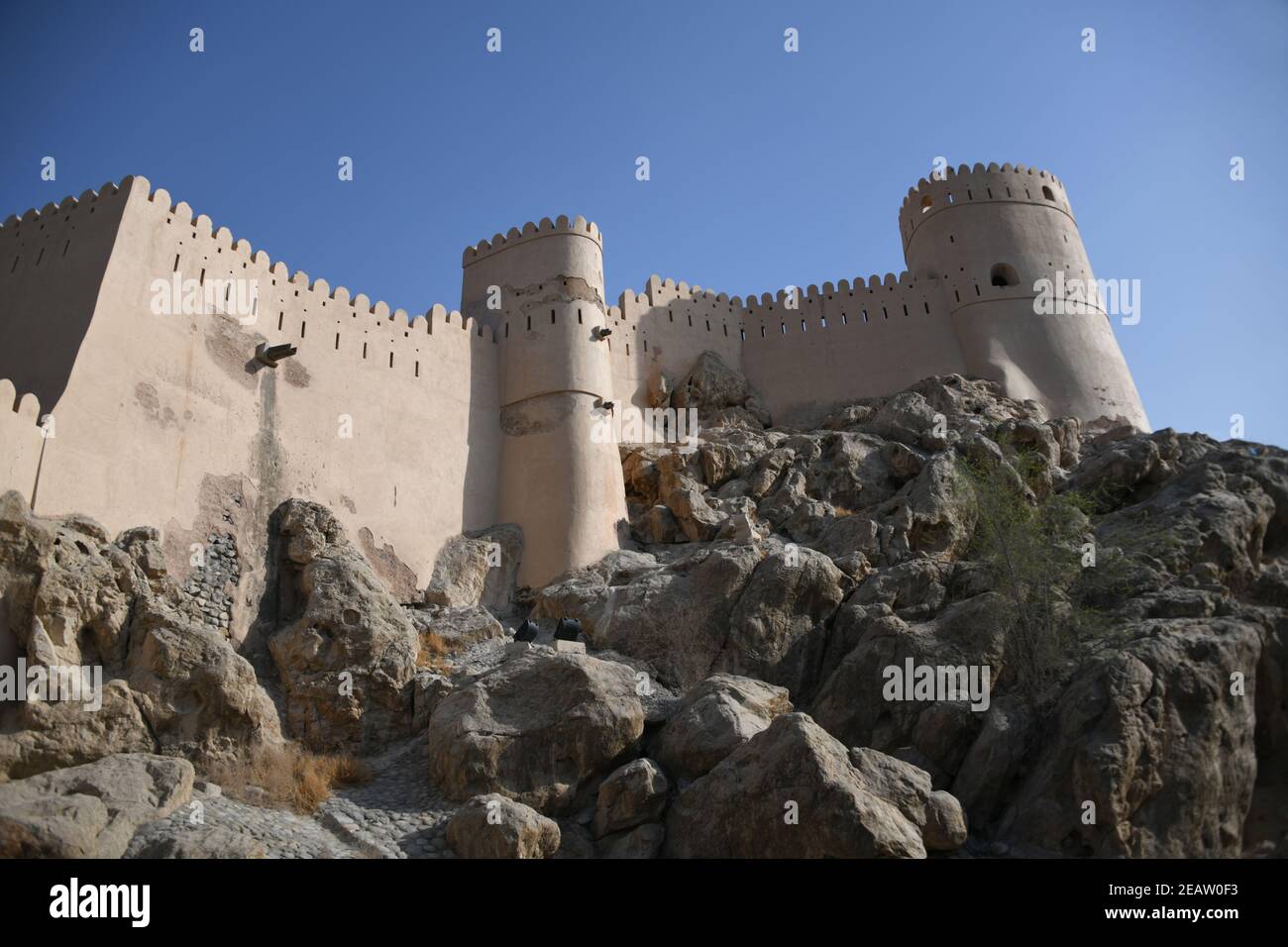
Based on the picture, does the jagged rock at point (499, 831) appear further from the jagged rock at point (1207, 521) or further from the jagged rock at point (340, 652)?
the jagged rock at point (1207, 521)

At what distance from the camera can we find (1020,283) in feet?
80.3

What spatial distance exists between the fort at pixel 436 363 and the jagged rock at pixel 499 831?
561 cm

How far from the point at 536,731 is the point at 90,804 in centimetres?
→ 439

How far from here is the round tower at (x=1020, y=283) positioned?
914 inches

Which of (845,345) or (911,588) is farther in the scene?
(845,345)

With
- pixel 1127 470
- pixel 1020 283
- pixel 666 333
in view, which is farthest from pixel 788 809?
pixel 1020 283

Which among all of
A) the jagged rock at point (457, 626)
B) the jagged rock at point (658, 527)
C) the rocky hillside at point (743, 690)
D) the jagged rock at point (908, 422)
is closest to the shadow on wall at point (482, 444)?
the rocky hillside at point (743, 690)

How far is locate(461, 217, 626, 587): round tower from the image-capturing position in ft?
62.1

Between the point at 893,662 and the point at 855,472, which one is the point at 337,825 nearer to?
the point at 893,662

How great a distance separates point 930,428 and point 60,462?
15.4 m

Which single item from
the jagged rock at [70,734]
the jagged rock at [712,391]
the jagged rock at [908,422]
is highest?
the jagged rock at [712,391]

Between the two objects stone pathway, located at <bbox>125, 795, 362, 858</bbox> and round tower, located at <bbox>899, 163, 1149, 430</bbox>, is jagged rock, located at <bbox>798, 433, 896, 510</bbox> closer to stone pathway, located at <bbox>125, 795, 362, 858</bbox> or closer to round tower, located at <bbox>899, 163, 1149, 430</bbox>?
round tower, located at <bbox>899, 163, 1149, 430</bbox>
